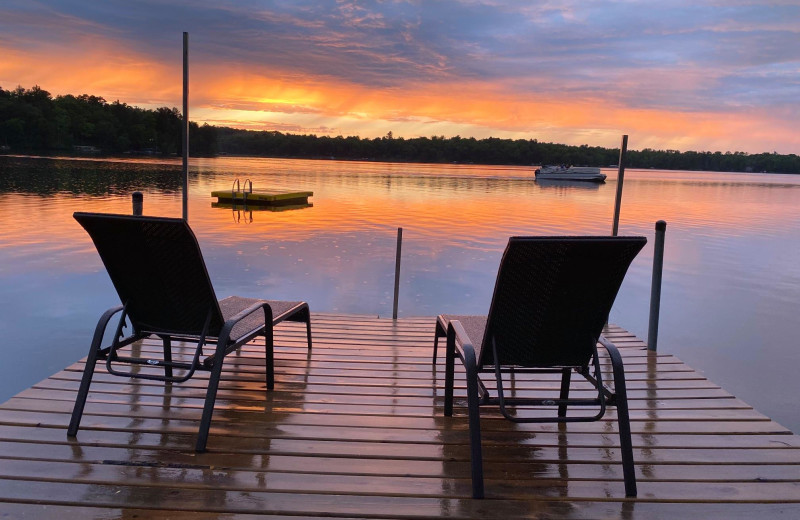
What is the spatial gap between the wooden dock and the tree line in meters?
34.6

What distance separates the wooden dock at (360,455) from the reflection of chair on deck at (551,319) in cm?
21

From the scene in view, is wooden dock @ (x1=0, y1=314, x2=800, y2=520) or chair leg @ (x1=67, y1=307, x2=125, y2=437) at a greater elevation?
chair leg @ (x1=67, y1=307, x2=125, y2=437)

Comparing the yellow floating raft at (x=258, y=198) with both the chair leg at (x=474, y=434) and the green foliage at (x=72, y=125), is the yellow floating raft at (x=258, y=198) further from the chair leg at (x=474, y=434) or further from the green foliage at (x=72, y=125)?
the chair leg at (x=474, y=434)

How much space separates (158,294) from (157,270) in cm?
13

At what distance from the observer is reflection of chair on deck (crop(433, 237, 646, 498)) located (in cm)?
202

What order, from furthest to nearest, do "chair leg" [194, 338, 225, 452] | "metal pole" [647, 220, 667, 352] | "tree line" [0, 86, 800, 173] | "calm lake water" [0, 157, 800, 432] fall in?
"tree line" [0, 86, 800, 173], "calm lake water" [0, 157, 800, 432], "metal pole" [647, 220, 667, 352], "chair leg" [194, 338, 225, 452]

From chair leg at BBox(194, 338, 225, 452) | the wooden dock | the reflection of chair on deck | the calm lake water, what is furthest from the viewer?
the calm lake water

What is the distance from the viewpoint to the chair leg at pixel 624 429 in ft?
6.66

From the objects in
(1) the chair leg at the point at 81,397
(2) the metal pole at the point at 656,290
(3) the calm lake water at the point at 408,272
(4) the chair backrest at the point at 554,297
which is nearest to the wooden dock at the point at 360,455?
(1) the chair leg at the point at 81,397

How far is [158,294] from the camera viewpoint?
245 centimetres

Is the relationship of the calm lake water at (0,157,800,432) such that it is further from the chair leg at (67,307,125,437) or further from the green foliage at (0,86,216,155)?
the green foliage at (0,86,216,155)

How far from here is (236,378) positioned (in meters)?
3.14

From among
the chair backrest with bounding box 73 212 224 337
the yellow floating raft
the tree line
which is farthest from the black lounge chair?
the tree line

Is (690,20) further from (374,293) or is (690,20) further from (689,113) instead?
(374,293)
